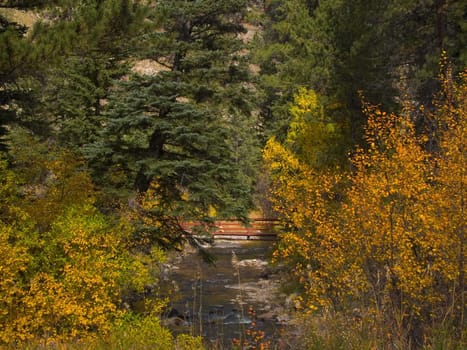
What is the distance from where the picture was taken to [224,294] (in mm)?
23609

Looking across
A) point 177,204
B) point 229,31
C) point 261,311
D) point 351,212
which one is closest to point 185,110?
point 177,204

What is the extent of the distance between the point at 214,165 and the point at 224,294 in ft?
29.5

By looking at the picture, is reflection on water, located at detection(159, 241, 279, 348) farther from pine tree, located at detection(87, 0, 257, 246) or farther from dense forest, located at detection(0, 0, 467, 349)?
pine tree, located at detection(87, 0, 257, 246)

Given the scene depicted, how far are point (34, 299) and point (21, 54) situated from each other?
4.57 metres

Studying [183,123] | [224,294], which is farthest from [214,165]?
[224,294]

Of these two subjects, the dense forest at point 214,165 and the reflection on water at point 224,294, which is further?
the reflection on water at point 224,294

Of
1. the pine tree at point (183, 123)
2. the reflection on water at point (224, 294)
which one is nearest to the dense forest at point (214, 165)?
the pine tree at point (183, 123)

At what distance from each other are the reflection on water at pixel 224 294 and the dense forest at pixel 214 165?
1595 millimetres

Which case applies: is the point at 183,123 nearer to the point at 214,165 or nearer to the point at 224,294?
the point at 214,165

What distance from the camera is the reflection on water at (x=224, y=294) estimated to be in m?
17.7

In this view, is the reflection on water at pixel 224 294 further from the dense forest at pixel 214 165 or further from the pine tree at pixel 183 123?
the pine tree at pixel 183 123

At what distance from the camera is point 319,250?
11594mm

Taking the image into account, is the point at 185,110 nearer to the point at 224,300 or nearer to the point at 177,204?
the point at 177,204

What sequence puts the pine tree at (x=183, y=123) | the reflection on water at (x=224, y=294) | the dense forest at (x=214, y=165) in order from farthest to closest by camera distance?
the reflection on water at (x=224, y=294), the pine tree at (x=183, y=123), the dense forest at (x=214, y=165)
